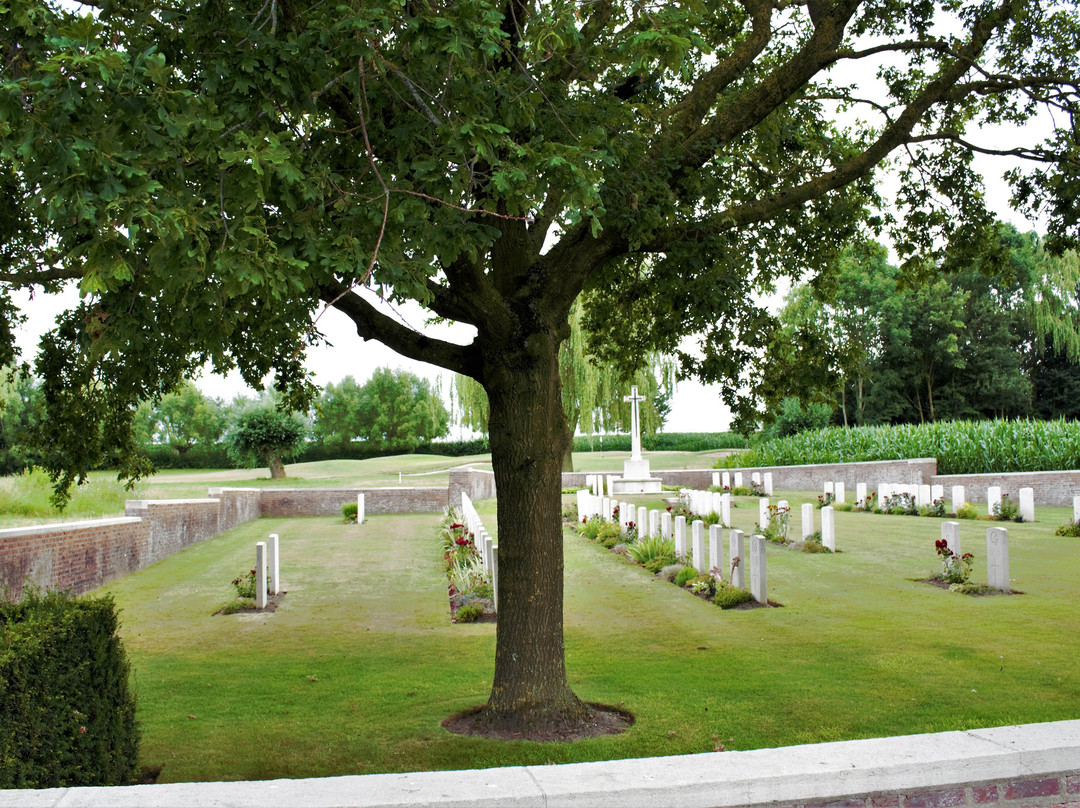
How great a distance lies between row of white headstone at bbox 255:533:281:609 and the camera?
40.7 feet

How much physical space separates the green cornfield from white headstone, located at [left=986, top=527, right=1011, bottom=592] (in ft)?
57.3

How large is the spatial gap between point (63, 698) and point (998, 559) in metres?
11.3

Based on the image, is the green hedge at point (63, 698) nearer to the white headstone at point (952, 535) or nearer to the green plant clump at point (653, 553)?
the green plant clump at point (653, 553)

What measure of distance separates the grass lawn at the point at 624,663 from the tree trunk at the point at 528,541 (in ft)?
1.55

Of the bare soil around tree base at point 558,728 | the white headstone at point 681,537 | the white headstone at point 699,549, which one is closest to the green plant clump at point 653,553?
the white headstone at point 681,537

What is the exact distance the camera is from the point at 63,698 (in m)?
4.29

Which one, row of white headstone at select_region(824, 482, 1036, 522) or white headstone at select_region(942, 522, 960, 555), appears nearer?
white headstone at select_region(942, 522, 960, 555)

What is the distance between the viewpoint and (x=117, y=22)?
203 inches

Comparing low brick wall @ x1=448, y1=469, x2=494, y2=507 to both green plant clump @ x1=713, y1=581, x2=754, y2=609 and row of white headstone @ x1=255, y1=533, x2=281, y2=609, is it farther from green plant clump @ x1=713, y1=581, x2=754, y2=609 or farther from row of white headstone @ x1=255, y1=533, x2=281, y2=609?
green plant clump @ x1=713, y1=581, x2=754, y2=609

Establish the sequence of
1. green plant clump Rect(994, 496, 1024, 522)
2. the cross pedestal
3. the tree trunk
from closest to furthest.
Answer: the tree trunk < green plant clump Rect(994, 496, 1024, 522) < the cross pedestal

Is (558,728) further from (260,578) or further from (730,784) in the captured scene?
(260,578)

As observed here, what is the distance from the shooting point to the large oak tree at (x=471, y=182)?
4145 millimetres

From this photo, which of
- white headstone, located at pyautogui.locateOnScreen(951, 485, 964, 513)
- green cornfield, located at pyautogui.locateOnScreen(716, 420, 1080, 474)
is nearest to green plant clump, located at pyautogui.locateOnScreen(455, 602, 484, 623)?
white headstone, located at pyautogui.locateOnScreen(951, 485, 964, 513)

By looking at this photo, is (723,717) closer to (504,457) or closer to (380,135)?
(504,457)
